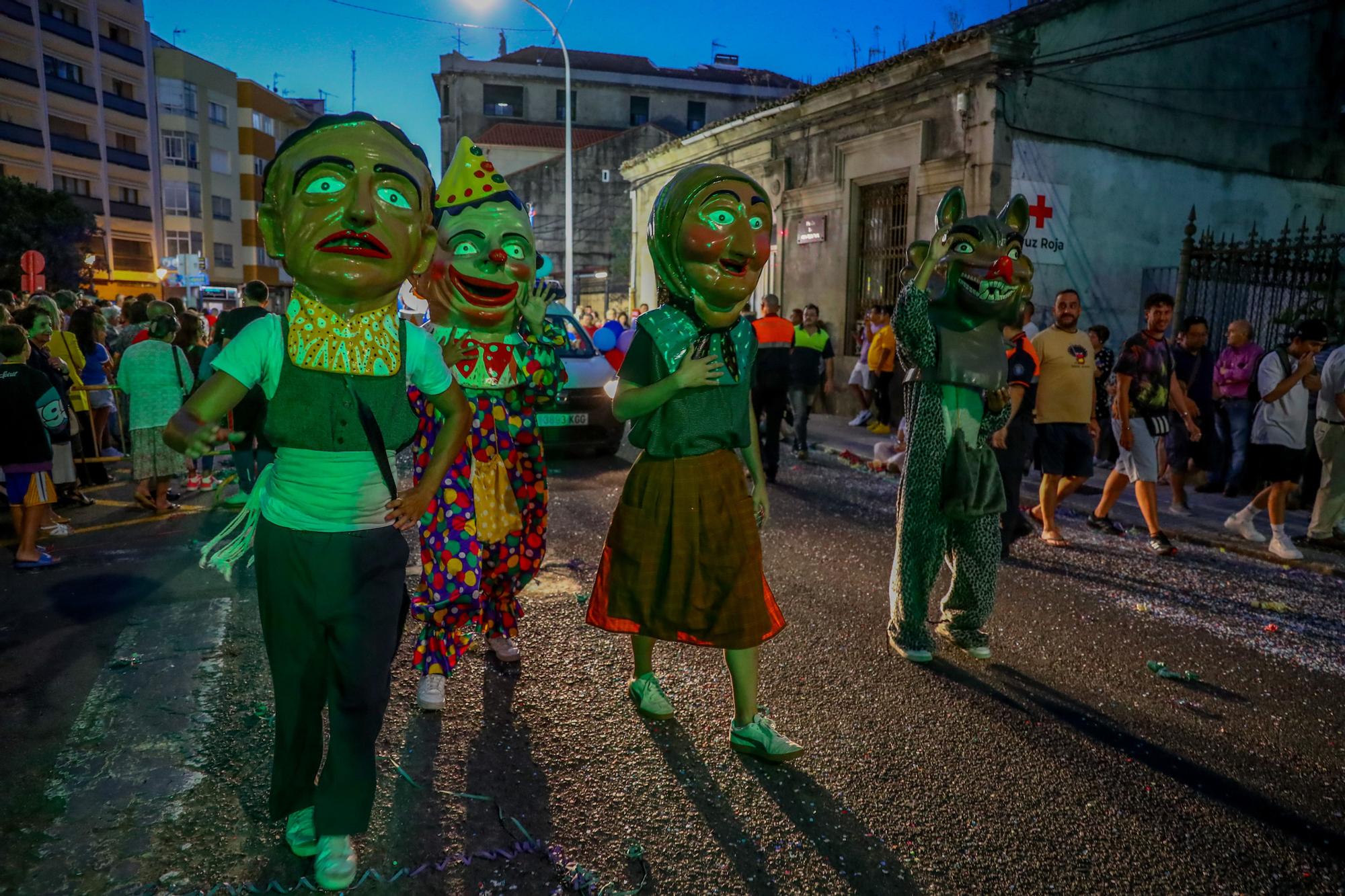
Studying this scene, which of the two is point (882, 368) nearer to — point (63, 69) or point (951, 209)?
point (951, 209)

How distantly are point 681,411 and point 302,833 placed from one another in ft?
6.03

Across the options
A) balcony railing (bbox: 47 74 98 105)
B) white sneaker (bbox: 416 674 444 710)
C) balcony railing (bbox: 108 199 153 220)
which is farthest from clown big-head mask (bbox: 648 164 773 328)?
balcony railing (bbox: 108 199 153 220)

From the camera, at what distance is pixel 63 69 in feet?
138

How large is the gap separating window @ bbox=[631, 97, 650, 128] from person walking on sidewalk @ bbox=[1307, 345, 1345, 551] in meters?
40.5

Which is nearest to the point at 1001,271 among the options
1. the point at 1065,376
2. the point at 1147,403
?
the point at 1065,376

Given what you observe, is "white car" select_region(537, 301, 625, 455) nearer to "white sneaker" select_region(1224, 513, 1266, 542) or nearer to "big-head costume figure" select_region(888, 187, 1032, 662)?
"big-head costume figure" select_region(888, 187, 1032, 662)

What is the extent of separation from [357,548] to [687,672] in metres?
2.12

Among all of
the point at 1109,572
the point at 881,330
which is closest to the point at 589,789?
the point at 1109,572

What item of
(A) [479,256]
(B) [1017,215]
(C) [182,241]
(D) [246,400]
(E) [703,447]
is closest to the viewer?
(E) [703,447]

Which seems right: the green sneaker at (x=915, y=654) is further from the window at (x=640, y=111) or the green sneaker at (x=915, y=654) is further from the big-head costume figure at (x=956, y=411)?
the window at (x=640, y=111)

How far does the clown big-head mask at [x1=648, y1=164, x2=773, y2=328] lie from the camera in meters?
3.29

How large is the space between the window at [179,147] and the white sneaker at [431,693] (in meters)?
55.8

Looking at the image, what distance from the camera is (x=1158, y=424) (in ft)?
22.5

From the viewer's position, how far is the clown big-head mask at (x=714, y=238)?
10.8 feet
